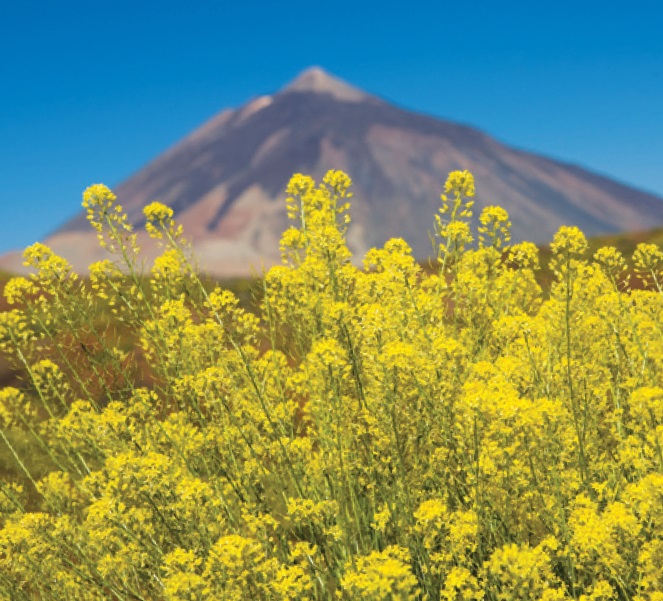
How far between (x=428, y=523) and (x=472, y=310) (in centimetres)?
297

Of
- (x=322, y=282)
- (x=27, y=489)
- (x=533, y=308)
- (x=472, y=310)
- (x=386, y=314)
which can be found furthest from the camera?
(x=27, y=489)

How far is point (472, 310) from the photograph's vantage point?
24.6 feet

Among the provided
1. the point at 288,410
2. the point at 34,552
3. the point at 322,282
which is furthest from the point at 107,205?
the point at 34,552

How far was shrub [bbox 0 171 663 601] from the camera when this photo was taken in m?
4.84

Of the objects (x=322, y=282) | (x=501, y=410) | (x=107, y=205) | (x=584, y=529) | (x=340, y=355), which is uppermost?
(x=107, y=205)

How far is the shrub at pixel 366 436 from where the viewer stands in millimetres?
4840

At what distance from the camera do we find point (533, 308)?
8.73 meters

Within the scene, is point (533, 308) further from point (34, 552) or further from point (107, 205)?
point (34, 552)

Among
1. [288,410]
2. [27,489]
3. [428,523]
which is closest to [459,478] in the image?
[428,523]

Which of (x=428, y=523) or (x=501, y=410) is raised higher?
(x=501, y=410)

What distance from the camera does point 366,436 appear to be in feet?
20.0

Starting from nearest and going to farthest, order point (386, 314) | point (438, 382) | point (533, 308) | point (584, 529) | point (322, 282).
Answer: point (584, 529)
point (438, 382)
point (386, 314)
point (322, 282)
point (533, 308)

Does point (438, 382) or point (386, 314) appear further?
point (386, 314)

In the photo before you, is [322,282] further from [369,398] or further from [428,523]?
[428,523]
